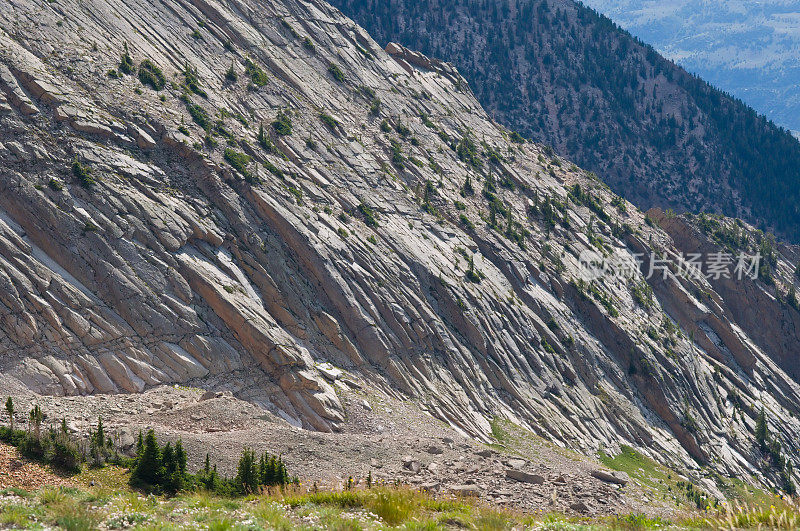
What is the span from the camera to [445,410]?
140 ft

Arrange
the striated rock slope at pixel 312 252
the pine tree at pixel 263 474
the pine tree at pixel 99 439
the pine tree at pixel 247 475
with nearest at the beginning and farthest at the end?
the pine tree at pixel 247 475 → the pine tree at pixel 263 474 → the pine tree at pixel 99 439 → the striated rock slope at pixel 312 252

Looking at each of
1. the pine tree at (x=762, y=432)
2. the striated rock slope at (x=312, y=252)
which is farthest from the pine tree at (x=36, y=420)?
the pine tree at (x=762, y=432)

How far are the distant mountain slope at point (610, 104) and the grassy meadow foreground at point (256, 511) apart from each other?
462 ft

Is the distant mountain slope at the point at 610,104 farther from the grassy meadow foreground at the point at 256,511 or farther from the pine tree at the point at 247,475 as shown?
the grassy meadow foreground at the point at 256,511

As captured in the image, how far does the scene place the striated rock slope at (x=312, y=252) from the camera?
1444 inches

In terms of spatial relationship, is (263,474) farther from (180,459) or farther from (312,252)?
(312,252)

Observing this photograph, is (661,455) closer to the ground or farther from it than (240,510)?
farther from it

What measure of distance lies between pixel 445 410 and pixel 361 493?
2132 centimetres

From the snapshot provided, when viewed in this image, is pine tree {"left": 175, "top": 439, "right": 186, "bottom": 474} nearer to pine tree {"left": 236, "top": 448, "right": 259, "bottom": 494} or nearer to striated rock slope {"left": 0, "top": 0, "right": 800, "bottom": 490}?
pine tree {"left": 236, "top": 448, "right": 259, "bottom": 494}

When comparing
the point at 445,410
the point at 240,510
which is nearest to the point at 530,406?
the point at 445,410

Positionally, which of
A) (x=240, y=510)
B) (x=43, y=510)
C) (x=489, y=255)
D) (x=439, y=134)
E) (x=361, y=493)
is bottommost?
(x=43, y=510)

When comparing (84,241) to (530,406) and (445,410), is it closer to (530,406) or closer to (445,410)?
(445,410)

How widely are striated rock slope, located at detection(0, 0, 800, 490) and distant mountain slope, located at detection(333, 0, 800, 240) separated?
83.5 m

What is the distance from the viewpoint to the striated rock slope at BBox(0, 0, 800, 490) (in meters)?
36.7
